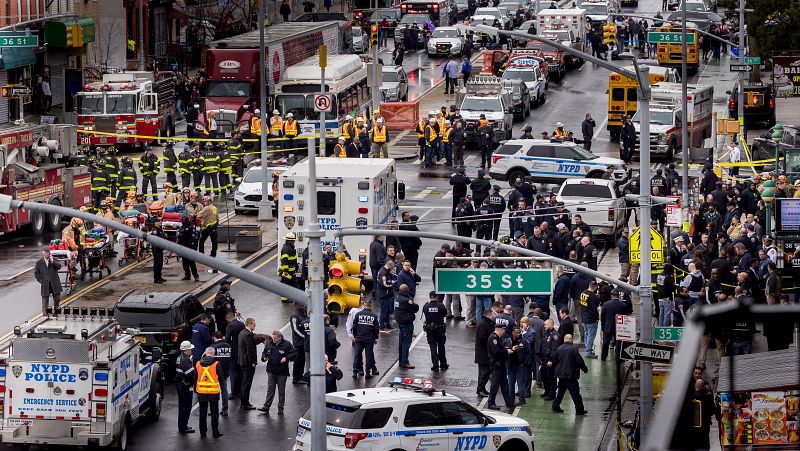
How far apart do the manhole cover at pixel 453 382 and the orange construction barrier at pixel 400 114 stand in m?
28.9

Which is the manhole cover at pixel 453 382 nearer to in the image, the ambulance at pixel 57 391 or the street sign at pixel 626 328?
the street sign at pixel 626 328

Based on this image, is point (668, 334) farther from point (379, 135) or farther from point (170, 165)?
point (379, 135)

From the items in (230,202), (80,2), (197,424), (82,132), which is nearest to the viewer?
(197,424)

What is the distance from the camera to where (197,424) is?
82.3 feet

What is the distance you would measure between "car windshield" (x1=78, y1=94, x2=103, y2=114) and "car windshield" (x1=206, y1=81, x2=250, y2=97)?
143 inches

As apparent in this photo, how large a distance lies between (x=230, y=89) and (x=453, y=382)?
92.7 feet

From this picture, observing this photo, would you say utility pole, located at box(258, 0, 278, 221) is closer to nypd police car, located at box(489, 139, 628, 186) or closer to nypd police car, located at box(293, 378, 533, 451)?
nypd police car, located at box(489, 139, 628, 186)

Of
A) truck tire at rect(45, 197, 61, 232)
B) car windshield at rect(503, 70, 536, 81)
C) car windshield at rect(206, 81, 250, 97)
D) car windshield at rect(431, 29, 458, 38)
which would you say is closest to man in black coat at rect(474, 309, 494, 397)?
truck tire at rect(45, 197, 61, 232)

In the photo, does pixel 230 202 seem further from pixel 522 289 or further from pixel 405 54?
pixel 405 54

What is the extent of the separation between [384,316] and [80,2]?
4216 cm

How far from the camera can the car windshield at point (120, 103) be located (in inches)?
2114

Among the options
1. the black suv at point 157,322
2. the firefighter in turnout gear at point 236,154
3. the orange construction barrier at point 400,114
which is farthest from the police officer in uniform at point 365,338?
the orange construction barrier at point 400,114

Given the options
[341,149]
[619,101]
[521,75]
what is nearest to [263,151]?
[341,149]

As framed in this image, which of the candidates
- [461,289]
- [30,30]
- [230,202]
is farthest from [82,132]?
[461,289]
